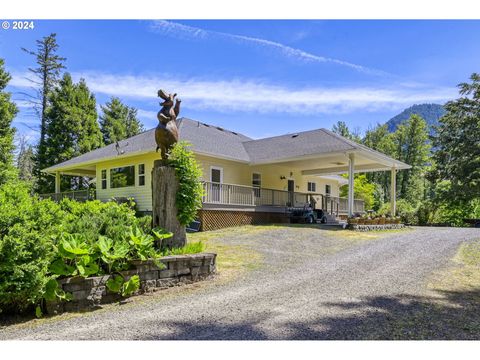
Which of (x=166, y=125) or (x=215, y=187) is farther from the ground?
(x=166, y=125)

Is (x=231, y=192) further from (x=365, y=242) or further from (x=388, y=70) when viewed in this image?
(x=388, y=70)

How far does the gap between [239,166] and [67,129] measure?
16.7 m

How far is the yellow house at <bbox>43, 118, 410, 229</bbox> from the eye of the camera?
16.0 m

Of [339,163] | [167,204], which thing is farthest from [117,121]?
[167,204]

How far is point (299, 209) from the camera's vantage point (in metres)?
18.6

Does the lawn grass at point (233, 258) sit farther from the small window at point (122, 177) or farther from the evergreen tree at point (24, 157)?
the evergreen tree at point (24, 157)

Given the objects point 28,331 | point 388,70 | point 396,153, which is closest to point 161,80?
point 388,70

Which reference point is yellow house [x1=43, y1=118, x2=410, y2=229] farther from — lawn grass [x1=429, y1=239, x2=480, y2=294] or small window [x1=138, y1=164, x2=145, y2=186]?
lawn grass [x1=429, y1=239, x2=480, y2=294]

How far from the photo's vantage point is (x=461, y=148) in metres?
26.5

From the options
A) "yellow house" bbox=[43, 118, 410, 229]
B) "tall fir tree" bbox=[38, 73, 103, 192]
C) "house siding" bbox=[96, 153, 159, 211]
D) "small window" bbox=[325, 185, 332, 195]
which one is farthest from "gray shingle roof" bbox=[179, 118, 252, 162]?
"tall fir tree" bbox=[38, 73, 103, 192]

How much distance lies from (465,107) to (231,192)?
2216 centimetres

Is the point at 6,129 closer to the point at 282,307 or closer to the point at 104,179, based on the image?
the point at 104,179

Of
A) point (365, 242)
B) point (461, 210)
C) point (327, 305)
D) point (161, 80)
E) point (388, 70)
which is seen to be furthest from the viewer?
point (461, 210)

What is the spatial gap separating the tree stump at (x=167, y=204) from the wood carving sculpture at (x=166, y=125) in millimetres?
417
